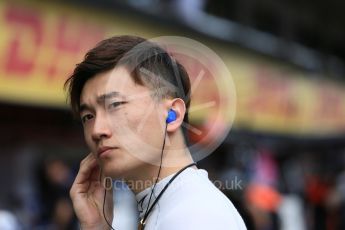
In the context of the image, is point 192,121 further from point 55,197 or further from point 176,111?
point 176,111

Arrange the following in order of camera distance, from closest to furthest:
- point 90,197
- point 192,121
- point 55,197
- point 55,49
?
point 90,197 < point 192,121 < point 55,197 < point 55,49

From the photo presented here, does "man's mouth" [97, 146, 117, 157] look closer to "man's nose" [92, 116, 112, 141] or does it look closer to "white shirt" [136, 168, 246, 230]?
"man's nose" [92, 116, 112, 141]

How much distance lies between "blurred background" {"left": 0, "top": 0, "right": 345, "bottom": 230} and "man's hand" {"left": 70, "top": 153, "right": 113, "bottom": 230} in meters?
0.39

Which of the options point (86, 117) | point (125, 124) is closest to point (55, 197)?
point (86, 117)

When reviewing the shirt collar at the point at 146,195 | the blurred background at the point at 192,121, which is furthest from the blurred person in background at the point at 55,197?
the shirt collar at the point at 146,195

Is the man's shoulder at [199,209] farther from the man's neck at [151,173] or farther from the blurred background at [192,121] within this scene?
the blurred background at [192,121]

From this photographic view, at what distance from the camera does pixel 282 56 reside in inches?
478

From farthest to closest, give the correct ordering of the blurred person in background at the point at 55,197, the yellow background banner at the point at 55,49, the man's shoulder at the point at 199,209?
the yellow background banner at the point at 55,49, the blurred person in background at the point at 55,197, the man's shoulder at the point at 199,209

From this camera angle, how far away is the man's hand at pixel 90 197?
195cm

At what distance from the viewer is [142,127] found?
1683 mm

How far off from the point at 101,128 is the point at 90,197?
41 cm

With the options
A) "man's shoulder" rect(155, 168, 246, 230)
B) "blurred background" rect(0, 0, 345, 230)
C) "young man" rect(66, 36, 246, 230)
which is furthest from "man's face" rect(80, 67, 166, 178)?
"blurred background" rect(0, 0, 345, 230)

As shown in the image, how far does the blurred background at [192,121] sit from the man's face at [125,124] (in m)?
0.56

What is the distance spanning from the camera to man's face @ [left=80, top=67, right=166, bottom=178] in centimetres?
168
